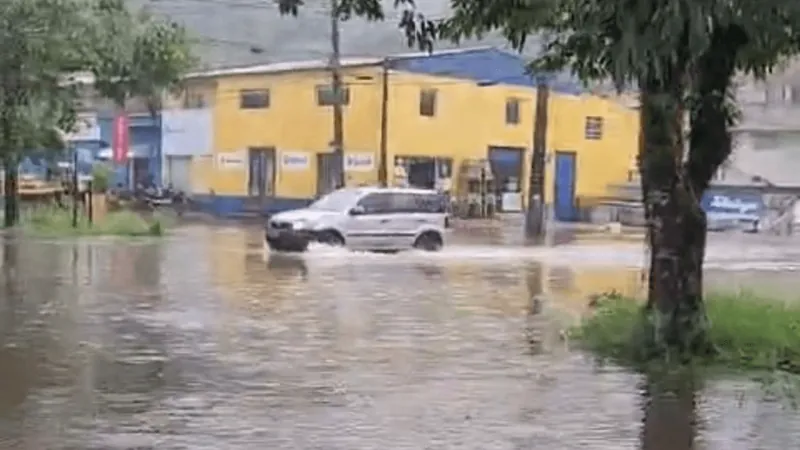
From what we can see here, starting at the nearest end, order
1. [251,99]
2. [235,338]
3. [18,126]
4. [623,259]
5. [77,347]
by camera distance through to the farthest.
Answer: [77,347] → [235,338] → [623,259] → [18,126] → [251,99]

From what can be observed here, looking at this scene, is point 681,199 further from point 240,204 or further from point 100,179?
point 240,204

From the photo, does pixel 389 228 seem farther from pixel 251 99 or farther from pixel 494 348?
pixel 251 99

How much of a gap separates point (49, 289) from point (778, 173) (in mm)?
50809

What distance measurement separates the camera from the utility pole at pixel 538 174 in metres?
44.4

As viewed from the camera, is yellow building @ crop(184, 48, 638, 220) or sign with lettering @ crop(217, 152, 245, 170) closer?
yellow building @ crop(184, 48, 638, 220)

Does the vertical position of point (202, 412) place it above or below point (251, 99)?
below

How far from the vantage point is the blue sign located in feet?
186

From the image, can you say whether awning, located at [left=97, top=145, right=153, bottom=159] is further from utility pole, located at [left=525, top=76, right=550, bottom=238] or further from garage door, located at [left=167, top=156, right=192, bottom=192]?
utility pole, located at [left=525, top=76, right=550, bottom=238]

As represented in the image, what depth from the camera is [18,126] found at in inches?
1558

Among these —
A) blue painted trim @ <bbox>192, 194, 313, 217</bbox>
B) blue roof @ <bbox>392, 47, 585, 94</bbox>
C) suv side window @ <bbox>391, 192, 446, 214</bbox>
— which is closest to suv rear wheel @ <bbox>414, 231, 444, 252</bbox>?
suv side window @ <bbox>391, 192, 446, 214</bbox>

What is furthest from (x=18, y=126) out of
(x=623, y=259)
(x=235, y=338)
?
(x=235, y=338)

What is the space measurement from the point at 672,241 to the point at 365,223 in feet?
68.5

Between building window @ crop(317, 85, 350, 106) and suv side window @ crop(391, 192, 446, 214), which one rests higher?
building window @ crop(317, 85, 350, 106)

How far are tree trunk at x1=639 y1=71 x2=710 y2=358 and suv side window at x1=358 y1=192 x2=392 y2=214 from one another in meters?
20.7
